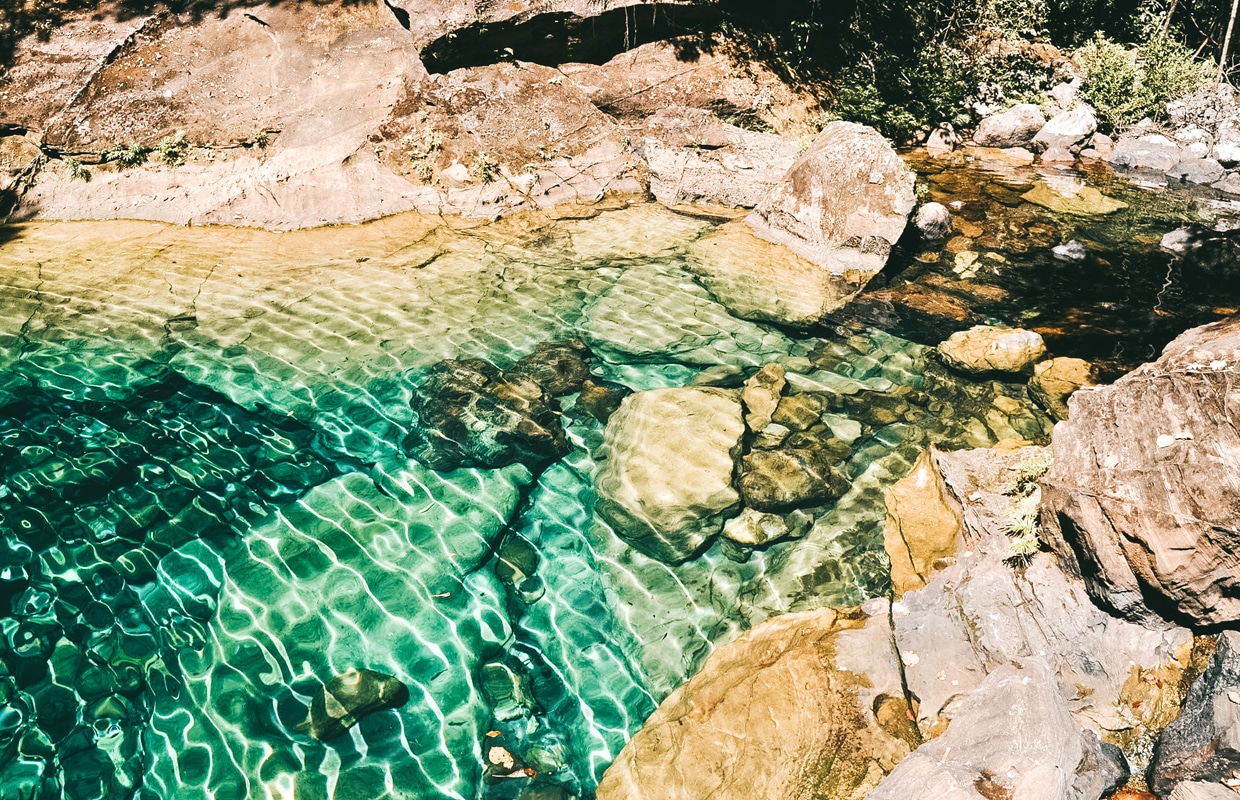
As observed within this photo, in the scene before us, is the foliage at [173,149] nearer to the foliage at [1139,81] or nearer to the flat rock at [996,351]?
the flat rock at [996,351]

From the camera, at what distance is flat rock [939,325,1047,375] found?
6.68 metres

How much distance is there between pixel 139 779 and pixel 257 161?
723cm

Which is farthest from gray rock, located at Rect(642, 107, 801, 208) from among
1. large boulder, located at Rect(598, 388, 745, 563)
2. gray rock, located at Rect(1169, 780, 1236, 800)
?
gray rock, located at Rect(1169, 780, 1236, 800)

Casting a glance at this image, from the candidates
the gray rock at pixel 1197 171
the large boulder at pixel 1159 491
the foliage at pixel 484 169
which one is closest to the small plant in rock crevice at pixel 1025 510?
the large boulder at pixel 1159 491

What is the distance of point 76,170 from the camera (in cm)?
856

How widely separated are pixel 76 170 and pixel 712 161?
25.4 ft

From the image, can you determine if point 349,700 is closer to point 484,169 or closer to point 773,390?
point 773,390

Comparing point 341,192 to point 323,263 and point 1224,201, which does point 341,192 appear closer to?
point 323,263

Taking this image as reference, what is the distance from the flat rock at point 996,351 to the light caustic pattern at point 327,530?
0.74 ft

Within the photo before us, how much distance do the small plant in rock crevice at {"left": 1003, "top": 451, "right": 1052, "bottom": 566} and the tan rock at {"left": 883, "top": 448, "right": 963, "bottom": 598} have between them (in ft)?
1.14

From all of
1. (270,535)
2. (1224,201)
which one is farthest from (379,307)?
(1224,201)

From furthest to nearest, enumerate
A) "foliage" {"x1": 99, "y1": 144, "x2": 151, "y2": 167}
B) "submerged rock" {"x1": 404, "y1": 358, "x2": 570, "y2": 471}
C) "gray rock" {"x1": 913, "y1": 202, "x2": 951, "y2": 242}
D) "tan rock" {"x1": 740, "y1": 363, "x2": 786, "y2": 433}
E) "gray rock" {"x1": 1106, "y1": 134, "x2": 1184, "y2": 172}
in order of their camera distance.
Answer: "gray rock" {"x1": 1106, "y1": 134, "x2": 1184, "y2": 172}, "gray rock" {"x1": 913, "y1": 202, "x2": 951, "y2": 242}, "foliage" {"x1": 99, "y1": 144, "x2": 151, "y2": 167}, "tan rock" {"x1": 740, "y1": 363, "x2": 786, "y2": 433}, "submerged rock" {"x1": 404, "y1": 358, "x2": 570, "y2": 471}

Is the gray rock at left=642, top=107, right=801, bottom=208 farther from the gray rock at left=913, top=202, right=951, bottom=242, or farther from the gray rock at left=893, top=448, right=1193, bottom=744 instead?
the gray rock at left=893, top=448, right=1193, bottom=744

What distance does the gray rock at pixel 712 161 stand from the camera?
379 inches
